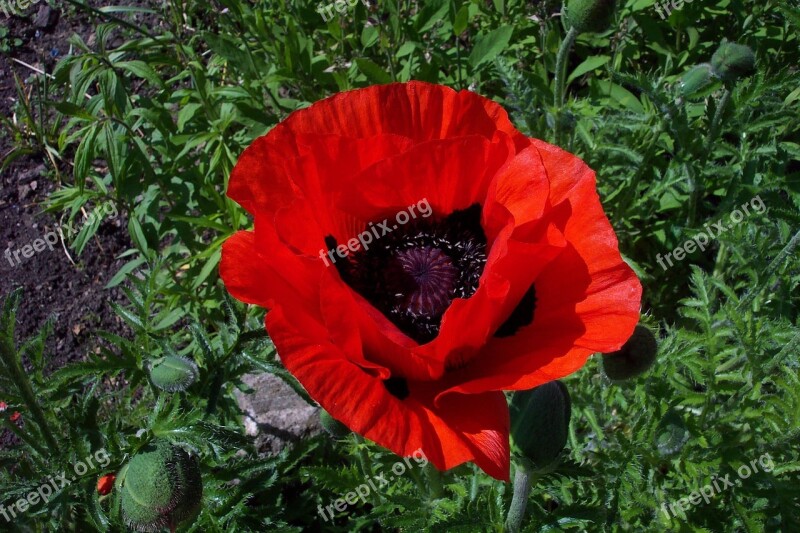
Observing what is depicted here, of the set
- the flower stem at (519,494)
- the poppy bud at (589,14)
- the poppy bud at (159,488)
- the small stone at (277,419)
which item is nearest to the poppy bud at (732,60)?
the poppy bud at (589,14)

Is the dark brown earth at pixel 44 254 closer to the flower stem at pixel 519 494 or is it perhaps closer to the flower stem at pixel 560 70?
the flower stem at pixel 560 70

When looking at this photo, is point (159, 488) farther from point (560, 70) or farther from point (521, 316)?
point (560, 70)

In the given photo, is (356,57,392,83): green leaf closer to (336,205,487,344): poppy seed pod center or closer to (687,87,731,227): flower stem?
(687,87,731,227): flower stem

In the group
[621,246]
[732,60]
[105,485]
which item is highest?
[732,60]

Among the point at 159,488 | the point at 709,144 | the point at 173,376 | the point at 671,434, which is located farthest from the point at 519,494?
the point at 709,144

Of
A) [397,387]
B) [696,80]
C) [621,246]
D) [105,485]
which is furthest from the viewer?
[621,246]

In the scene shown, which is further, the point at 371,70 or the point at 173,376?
the point at 371,70
